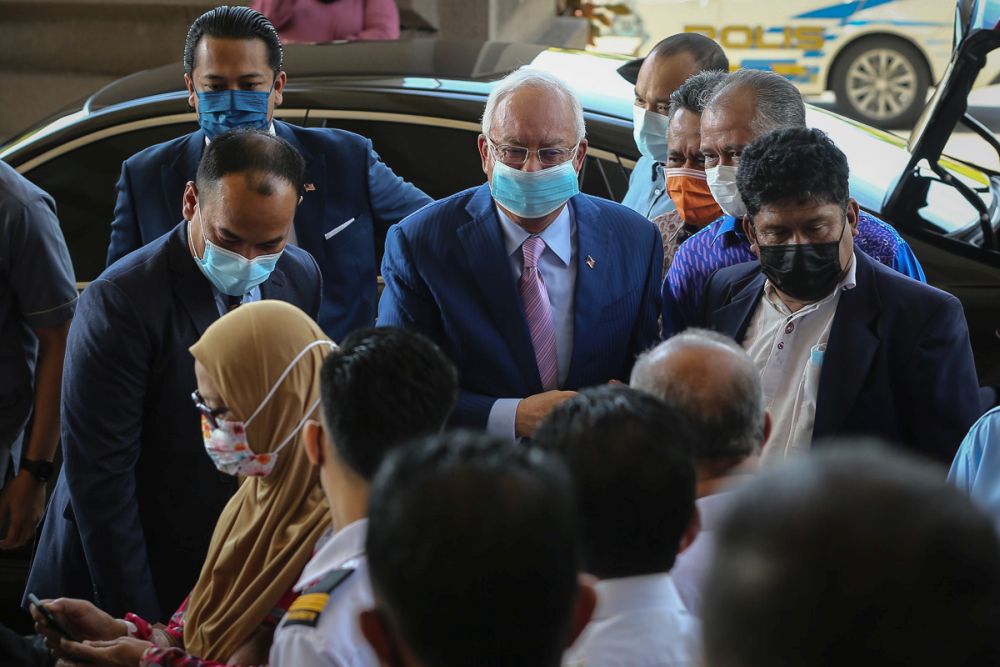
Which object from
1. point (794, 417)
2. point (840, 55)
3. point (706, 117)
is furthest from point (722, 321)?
point (840, 55)

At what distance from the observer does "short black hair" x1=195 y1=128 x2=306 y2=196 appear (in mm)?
3074

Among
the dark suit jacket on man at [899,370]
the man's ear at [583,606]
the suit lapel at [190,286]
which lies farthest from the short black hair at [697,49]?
the man's ear at [583,606]

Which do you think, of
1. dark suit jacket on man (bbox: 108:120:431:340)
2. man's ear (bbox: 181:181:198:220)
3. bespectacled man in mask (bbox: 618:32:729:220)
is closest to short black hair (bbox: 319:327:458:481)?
man's ear (bbox: 181:181:198:220)

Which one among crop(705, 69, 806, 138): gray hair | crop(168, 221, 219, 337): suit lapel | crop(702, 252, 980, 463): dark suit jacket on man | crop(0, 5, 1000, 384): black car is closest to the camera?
crop(702, 252, 980, 463): dark suit jacket on man

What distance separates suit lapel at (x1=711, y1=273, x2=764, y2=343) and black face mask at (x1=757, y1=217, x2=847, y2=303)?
129mm

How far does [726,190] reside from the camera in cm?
339

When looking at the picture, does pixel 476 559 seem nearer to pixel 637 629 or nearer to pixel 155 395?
pixel 637 629

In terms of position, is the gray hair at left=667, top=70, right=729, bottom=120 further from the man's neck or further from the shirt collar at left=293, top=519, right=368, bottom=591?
the shirt collar at left=293, top=519, right=368, bottom=591

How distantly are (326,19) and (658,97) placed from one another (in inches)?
97.6

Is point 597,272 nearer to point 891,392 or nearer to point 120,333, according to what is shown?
point 891,392

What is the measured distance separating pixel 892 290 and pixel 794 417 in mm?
372

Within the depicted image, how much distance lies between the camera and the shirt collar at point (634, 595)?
1815 millimetres

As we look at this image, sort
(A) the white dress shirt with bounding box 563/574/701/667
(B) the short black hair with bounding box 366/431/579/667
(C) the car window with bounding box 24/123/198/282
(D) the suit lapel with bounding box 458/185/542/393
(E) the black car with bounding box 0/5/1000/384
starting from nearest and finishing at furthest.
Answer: (B) the short black hair with bounding box 366/431/579/667, (A) the white dress shirt with bounding box 563/574/701/667, (D) the suit lapel with bounding box 458/185/542/393, (E) the black car with bounding box 0/5/1000/384, (C) the car window with bounding box 24/123/198/282

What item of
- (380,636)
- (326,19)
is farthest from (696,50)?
(380,636)
